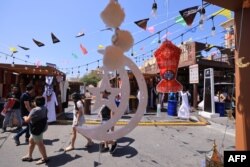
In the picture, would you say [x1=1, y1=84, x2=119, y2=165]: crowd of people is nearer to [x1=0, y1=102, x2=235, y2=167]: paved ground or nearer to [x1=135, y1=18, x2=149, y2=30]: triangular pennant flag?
[x1=0, y1=102, x2=235, y2=167]: paved ground

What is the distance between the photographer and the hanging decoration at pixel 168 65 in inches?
192

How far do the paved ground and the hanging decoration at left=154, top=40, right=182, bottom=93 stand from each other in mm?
1569

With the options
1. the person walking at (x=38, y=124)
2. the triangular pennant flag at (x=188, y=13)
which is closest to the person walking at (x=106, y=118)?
the person walking at (x=38, y=124)

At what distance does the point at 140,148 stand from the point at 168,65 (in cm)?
354

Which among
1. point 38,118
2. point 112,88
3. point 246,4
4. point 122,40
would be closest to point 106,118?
point 38,118

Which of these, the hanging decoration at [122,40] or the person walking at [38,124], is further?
the person walking at [38,124]

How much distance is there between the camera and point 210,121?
12734mm

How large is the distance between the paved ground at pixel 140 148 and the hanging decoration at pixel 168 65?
1569mm

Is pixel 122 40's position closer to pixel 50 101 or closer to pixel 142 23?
pixel 142 23

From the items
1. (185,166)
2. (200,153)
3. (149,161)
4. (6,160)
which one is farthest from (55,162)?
(200,153)

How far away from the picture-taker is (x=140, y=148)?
7.77m

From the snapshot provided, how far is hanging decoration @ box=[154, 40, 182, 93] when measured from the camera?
488 cm

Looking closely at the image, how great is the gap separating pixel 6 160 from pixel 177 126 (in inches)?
296

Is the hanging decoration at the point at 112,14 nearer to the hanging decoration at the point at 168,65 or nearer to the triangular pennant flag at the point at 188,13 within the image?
the hanging decoration at the point at 168,65
